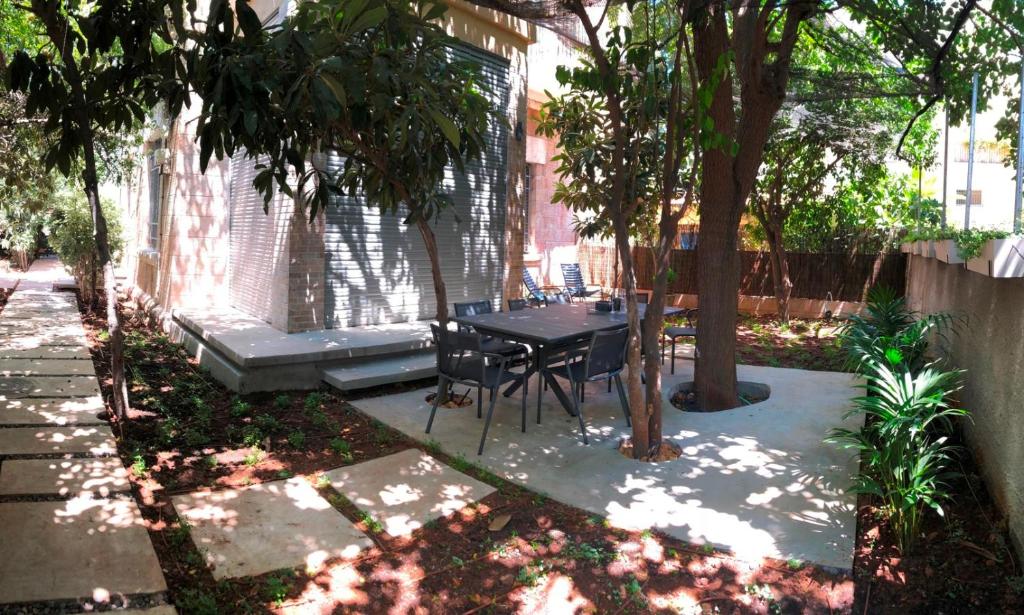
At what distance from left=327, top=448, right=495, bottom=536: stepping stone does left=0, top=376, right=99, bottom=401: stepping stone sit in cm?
297

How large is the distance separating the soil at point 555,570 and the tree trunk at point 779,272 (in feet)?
27.4

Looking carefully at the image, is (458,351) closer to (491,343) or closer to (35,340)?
(491,343)

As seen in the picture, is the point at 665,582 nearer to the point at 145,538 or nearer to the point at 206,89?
the point at 145,538

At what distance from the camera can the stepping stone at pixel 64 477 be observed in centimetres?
392

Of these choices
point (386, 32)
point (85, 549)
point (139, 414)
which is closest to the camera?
point (85, 549)

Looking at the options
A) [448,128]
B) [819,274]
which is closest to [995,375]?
[448,128]

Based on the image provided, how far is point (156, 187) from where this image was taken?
12.0m

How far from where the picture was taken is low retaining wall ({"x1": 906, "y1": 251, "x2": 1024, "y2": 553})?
3552 mm

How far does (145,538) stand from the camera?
3.44 m

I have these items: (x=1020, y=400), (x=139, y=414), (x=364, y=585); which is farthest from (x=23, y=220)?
(x=1020, y=400)

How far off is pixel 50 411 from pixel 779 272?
432 inches

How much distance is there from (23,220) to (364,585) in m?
19.2

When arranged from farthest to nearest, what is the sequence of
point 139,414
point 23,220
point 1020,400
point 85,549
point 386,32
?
point 23,220, point 139,414, point 386,32, point 1020,400, point 85,549

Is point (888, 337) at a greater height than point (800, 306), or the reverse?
point (888, 337)
